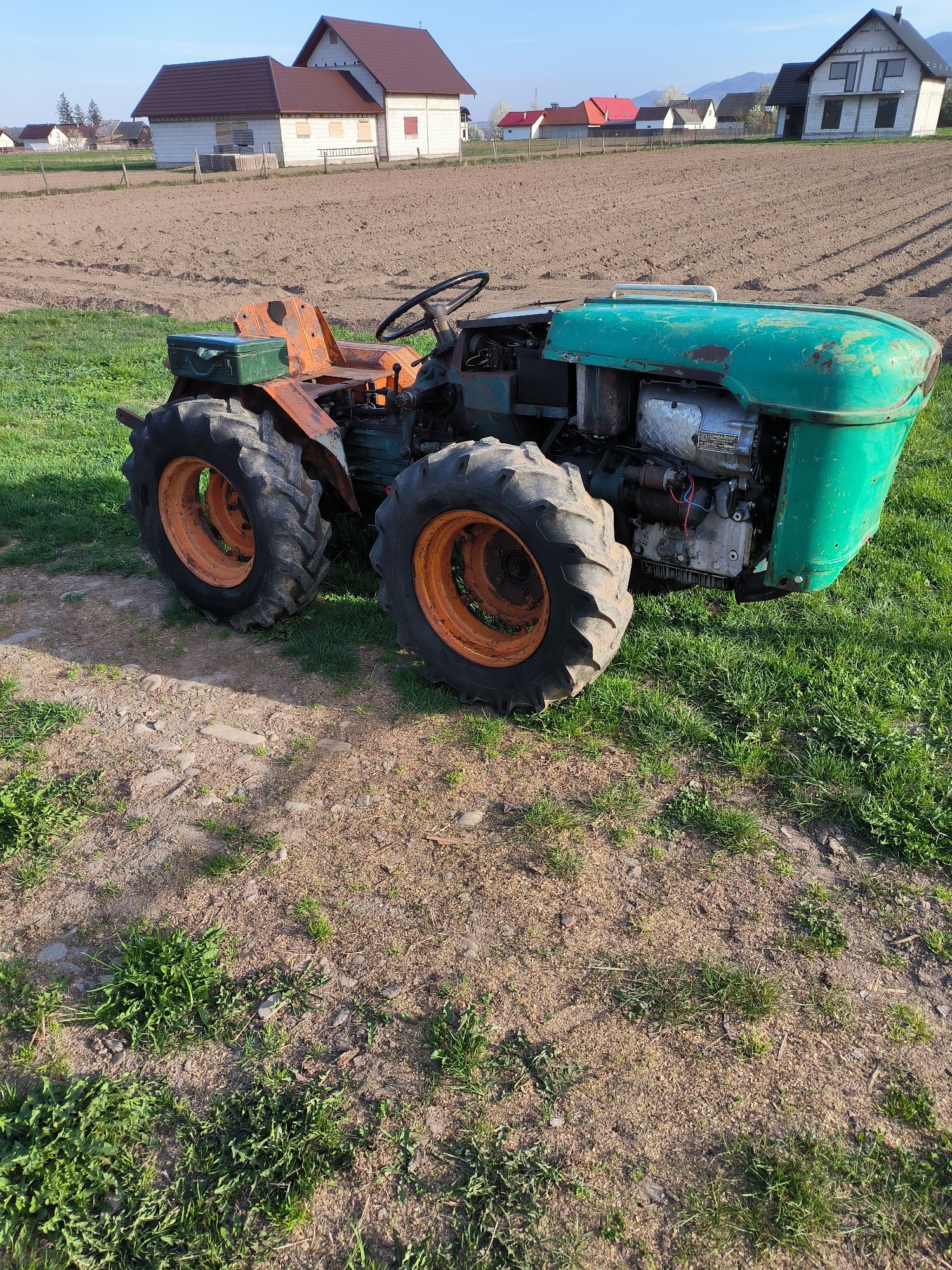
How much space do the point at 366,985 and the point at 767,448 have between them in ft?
7.68

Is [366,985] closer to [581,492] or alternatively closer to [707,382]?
[581,492]

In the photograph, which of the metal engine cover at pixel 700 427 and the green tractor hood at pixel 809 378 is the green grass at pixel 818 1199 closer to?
the green tractor hood at pixel 809 378

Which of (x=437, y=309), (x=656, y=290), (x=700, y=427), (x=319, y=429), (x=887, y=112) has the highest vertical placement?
(x=887, y=112)

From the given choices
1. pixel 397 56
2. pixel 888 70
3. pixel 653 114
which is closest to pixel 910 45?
pixel 888 70

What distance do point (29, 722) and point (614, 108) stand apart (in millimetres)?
96777

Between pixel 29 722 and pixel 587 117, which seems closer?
pixel 29 722

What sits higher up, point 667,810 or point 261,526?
point 261,526

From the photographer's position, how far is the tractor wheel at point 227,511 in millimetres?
4188

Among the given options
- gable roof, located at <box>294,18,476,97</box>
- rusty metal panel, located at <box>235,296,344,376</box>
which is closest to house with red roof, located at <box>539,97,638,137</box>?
gable roof, located at <box>294,18,476,97</box>

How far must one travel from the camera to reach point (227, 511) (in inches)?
191

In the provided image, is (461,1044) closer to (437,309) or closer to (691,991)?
(691,991)

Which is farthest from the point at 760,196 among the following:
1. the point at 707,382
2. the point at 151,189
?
the point at 707,382

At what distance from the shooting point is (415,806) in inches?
132

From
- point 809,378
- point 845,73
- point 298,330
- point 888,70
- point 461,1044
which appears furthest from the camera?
point 845,73
